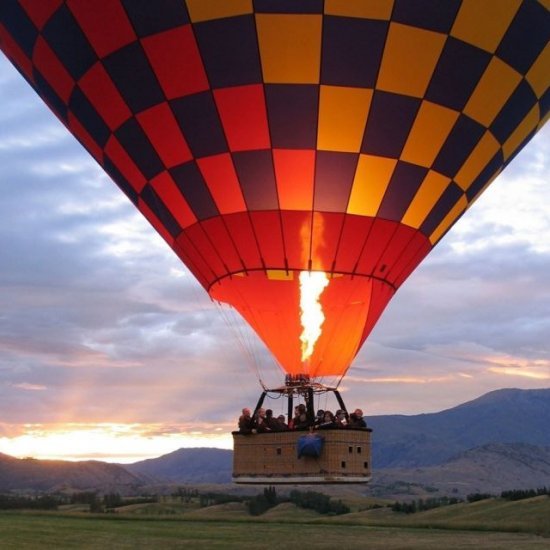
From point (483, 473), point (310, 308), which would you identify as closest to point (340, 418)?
point (310, 308)

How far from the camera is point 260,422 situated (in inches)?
450

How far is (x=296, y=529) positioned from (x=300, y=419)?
29.7m

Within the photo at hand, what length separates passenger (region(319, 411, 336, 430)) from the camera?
10.9 metres

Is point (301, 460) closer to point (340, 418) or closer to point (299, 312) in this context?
point (340, 418)

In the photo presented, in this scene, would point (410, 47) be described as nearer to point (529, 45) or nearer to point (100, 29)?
point (529, 45)

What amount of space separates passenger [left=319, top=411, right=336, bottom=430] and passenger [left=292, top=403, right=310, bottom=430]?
20cm

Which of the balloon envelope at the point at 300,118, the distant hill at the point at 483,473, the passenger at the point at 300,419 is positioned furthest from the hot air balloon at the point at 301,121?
the distant hill at the point at 483,473

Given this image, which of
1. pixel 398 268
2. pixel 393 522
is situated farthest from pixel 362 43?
pixel 393 522

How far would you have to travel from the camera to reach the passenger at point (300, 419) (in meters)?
11.1

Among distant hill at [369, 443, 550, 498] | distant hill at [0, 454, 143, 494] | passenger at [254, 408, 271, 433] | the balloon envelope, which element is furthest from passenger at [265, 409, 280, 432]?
distant hill at [369, 443, 550, 498]

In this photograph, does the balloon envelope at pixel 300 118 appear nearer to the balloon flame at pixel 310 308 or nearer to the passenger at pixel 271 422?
the balloon flame at pixel 310 308

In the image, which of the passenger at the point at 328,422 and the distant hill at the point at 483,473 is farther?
the distant hill at the point at 483,473

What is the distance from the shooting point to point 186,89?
481 inches

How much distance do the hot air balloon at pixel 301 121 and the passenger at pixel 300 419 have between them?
39 centimetres
